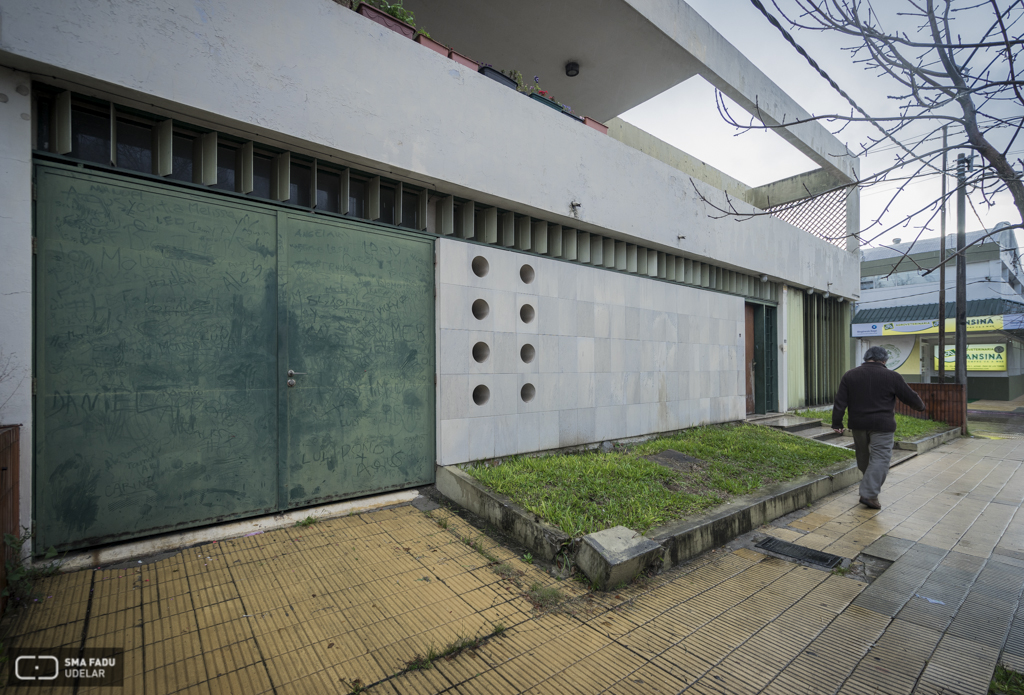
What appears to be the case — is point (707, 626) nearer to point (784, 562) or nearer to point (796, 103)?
point (784, 562)

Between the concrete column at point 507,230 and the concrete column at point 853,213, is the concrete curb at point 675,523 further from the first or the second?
the concrete column at point 853,213

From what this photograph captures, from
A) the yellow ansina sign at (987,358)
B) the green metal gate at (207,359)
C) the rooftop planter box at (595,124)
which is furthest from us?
the yellow ansina sign at (987,358)

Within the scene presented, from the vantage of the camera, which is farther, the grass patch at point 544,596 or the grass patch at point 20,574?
the grass patch at point 544,596

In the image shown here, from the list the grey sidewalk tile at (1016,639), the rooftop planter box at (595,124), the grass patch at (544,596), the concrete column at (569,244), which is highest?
the rooftop planter box at (595,124)

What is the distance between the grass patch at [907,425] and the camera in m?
9.60

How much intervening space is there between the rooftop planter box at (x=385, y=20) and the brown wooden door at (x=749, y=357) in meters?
9.43

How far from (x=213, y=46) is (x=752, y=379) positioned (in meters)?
11.8

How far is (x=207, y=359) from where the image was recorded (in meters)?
3.98

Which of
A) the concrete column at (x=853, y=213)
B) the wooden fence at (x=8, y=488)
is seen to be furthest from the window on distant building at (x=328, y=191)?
the concrete column at (x=853, y=213)

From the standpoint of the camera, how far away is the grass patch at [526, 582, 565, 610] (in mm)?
3246

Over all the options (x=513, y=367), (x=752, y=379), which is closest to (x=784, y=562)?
(x=513, y=367)

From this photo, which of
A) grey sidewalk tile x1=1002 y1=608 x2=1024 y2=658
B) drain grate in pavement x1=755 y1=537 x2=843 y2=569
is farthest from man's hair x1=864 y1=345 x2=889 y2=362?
grey sidewalk tile x1=1002 y1=608 x2=1024 y2=658

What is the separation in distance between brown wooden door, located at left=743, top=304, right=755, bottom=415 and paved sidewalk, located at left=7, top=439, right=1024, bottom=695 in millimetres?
6921

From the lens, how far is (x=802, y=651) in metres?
2.80
